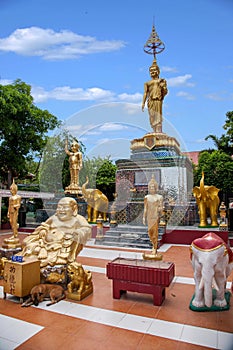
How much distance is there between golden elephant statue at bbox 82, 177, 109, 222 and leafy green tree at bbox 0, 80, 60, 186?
14.9ft

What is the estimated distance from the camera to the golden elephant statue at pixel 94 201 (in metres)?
10.2

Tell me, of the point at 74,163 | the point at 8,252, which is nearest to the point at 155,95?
the point at 74,163

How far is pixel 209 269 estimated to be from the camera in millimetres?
3326

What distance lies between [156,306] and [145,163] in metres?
7.66

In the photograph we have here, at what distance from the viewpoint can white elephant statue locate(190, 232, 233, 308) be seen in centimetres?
331

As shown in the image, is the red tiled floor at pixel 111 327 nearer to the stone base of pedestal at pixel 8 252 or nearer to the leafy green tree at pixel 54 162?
the stone base of pedestal at pixel 8 252

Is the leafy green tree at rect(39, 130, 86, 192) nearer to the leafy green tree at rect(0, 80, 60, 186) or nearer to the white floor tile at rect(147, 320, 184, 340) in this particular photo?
the leafy green tree at rect(0, 80, 60, 186)

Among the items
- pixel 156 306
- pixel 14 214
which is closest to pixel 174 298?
pixel 156 306

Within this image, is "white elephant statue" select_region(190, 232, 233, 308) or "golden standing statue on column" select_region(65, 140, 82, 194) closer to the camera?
"white elephant statue" select_region(190, 232, 233, 308)

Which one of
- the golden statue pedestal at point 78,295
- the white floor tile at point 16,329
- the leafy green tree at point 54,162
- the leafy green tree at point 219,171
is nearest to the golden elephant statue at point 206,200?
the leafy green tree at point 54,162

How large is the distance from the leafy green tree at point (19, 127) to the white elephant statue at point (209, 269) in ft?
33.4

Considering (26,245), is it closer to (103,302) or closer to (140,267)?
(103,302)

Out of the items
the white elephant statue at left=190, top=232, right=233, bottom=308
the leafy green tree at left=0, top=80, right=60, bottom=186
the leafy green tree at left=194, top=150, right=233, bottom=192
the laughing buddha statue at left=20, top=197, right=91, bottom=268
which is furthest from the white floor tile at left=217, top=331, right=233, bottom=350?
the leafy green tree at left=194, top=150, right=233, bottom=192

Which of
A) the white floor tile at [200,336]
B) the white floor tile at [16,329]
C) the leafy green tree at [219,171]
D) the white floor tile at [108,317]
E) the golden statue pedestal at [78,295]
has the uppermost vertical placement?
the leafy green tree at [219,171]
